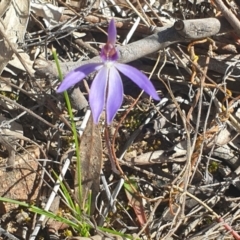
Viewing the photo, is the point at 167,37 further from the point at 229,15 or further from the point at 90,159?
the point at 90,159

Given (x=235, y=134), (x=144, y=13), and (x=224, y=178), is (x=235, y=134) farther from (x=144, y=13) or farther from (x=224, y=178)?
(x=144, y=13)

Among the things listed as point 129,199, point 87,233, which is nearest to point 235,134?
point 129,199

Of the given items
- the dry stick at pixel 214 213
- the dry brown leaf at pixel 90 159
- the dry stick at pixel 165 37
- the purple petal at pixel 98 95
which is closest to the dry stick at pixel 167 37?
the dry stick at pixel 165 37

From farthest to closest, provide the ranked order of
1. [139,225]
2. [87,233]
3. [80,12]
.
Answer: [80,12]
[139,225]
[87,233]

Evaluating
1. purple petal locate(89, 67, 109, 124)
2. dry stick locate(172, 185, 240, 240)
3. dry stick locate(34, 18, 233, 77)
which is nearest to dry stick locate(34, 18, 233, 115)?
dry stick locate(34, 18, 233, 77)

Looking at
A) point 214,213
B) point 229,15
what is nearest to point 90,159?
point 214,213

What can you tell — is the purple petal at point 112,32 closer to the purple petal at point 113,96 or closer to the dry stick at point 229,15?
the purple petal at point 113,96
